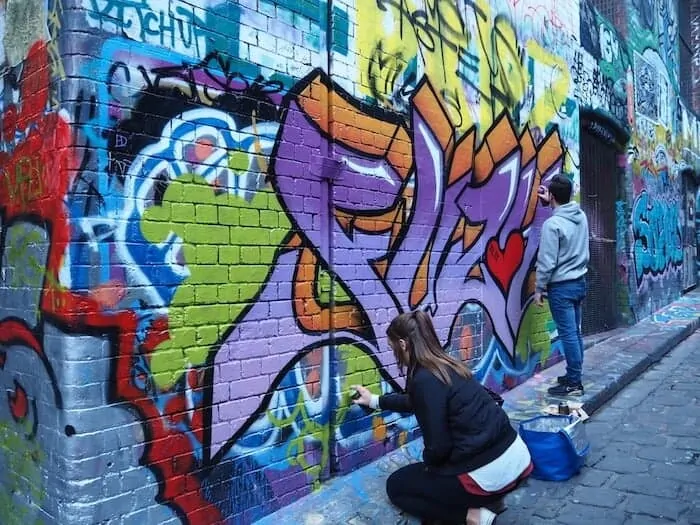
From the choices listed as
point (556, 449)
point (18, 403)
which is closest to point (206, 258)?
point (18, 403)

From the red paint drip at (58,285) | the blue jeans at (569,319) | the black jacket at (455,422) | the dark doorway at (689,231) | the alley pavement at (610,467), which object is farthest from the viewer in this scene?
the dark doorway at (689,231)

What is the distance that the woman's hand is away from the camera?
11.7ft

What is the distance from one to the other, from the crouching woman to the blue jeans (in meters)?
2.33

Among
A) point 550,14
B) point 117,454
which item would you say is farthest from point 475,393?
point 550,14

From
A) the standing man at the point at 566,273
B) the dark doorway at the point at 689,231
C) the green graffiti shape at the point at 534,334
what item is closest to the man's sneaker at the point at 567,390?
the standing man at the point at 566,273

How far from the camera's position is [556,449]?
387 cm

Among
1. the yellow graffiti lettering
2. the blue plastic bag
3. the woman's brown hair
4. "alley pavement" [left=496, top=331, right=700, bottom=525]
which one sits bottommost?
"alley pavement" [left=496, top=331, right=700, bottom=525]

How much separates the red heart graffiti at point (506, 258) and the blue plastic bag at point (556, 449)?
1687 mm

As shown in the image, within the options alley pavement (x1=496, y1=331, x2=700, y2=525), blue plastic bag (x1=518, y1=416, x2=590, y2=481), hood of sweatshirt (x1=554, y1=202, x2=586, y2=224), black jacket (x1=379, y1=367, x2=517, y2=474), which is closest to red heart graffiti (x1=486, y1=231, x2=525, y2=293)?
hood of sweatshirt (x1=554, y1=202, x2=586, y2=224)

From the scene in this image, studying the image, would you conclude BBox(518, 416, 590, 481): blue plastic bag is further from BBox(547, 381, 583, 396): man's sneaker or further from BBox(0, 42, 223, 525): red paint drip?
BBox(0, 42, 223, 525): red paint drip

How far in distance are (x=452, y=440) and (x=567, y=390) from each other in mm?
2701

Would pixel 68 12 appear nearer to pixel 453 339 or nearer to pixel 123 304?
pixel 123 304

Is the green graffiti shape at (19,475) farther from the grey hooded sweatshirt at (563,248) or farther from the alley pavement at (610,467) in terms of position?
the grey hooded sweatshirt at (563,248)

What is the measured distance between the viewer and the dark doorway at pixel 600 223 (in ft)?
26.9
